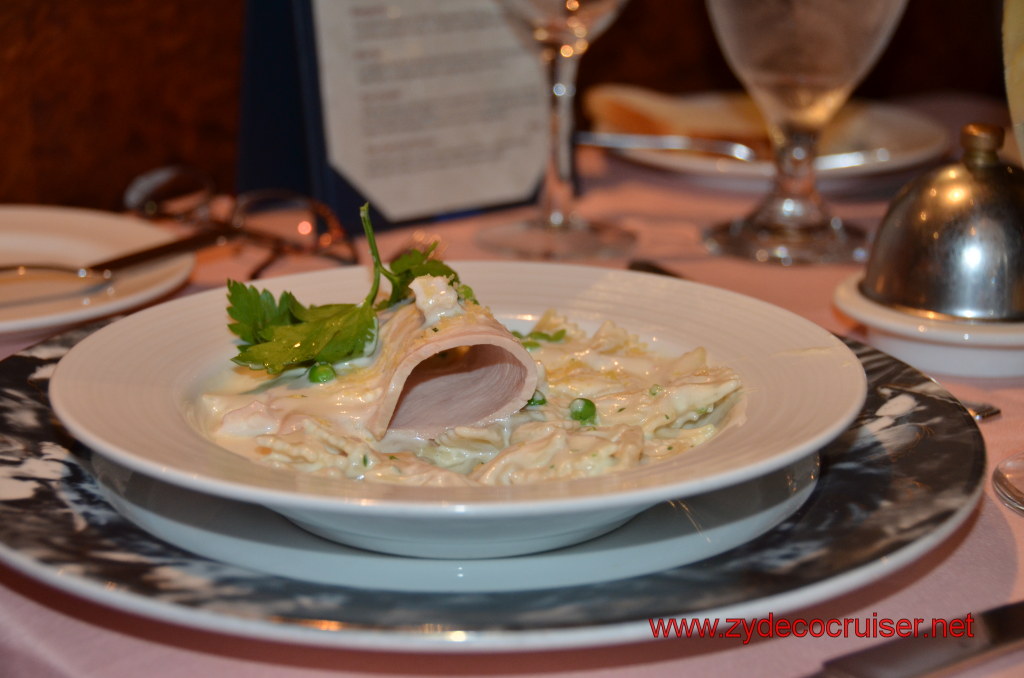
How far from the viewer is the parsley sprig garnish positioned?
3.26 feet

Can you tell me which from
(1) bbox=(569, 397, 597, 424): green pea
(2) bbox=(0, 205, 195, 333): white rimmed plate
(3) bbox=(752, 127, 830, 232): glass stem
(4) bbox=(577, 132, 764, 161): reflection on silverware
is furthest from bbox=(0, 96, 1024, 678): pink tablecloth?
(4) bbox=(577, 132, 764, 161): reflection on silverware

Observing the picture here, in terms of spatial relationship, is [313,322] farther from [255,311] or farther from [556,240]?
[556,240]

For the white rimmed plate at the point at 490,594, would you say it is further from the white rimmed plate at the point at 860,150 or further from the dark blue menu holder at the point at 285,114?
the white rimmed plate at the point at 860,150

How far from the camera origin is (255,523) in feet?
2.56

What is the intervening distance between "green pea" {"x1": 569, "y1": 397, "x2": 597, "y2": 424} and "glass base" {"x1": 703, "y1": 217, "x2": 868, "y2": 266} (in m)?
0.90

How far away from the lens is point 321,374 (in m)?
0.97

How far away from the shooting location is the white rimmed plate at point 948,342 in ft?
3.88

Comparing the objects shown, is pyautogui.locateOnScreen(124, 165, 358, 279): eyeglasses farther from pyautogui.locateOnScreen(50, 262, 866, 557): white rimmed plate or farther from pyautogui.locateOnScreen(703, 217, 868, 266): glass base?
pyautogui.locateOnScreen(703, 217, 868, 266): glass base

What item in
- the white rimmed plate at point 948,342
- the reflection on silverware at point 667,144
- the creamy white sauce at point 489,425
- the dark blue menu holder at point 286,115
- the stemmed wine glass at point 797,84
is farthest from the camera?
the reflection on silverware at point 667,144

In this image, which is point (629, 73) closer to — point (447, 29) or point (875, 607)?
point (447, 29)

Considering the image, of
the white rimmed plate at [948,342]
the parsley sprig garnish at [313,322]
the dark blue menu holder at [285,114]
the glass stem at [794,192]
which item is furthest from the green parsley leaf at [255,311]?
the glass stem at [794,192]

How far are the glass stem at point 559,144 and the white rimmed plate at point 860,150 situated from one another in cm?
31

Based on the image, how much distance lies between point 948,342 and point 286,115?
4.13 ft

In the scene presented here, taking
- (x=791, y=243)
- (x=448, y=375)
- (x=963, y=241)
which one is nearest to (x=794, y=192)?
(x=791, y=243)
